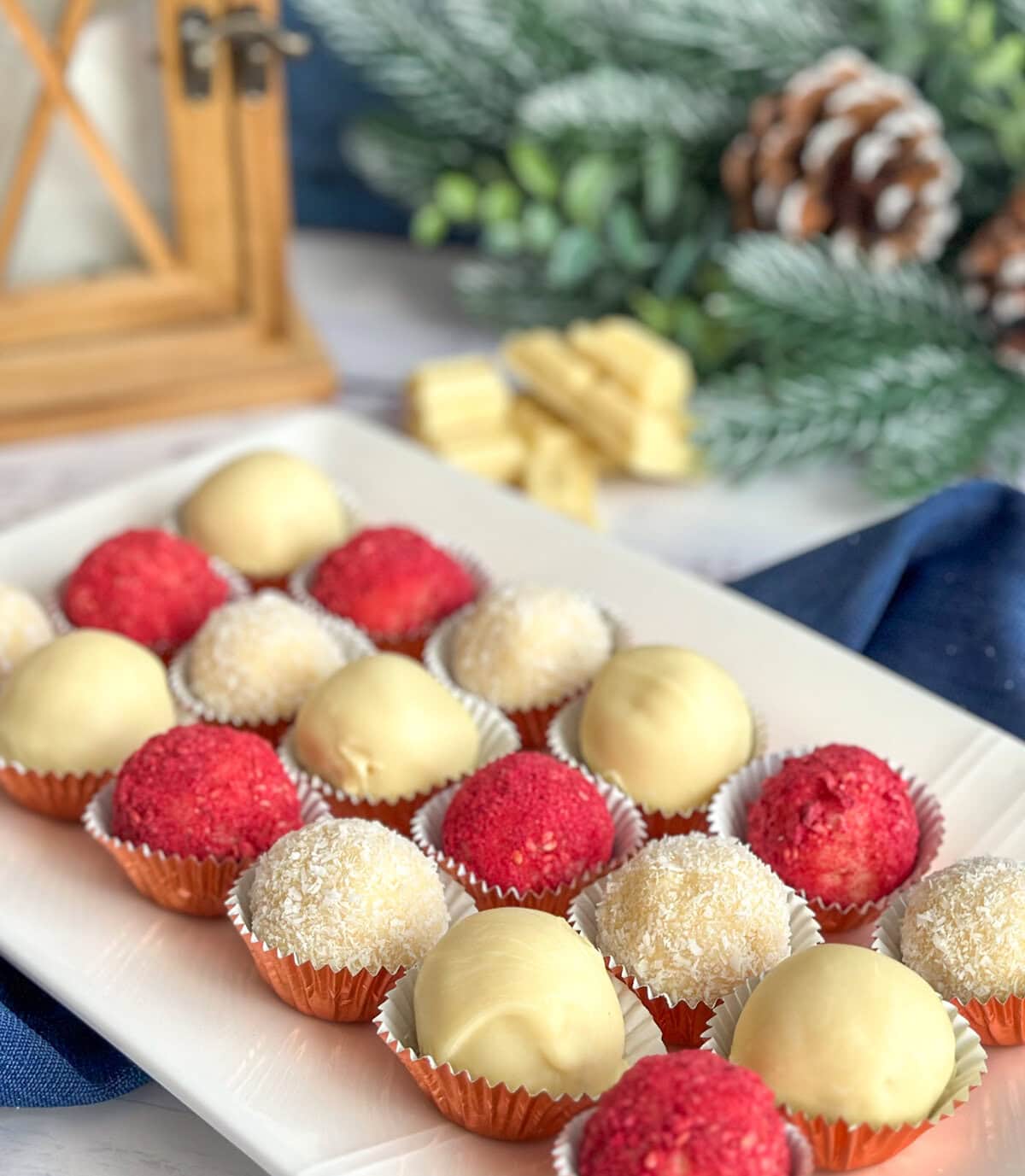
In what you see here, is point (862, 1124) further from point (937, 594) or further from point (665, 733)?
point (937, 594)

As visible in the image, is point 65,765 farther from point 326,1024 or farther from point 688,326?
point 688,326

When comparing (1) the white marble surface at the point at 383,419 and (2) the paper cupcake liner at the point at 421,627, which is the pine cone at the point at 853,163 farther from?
(2) the paper cupcake liner at the point at 421,627

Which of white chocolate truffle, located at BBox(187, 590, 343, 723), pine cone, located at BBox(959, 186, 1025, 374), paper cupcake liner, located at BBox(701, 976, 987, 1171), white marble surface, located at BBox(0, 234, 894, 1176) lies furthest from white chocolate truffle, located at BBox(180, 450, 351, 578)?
pine cone, located at BBox(959, 186, 1025, 374)

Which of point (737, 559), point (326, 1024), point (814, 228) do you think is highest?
point (814, 228)

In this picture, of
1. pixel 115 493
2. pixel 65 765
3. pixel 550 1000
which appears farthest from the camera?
pixel 115 493

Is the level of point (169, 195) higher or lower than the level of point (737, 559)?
higher

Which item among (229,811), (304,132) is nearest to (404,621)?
(229,811)

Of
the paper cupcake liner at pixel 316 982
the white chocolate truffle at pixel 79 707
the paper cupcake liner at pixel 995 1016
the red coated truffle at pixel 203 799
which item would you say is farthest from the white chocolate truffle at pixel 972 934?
the white chocolate truffle at pixel 79 707

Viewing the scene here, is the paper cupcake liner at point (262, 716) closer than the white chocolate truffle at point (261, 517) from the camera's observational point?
Yes
